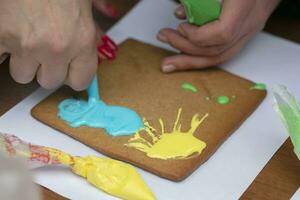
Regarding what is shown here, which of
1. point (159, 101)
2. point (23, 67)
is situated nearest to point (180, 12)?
point (159, 101)

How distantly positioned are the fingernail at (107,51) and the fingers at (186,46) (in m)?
0.09

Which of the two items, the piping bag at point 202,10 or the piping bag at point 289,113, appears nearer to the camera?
the piping bag at point 289,113

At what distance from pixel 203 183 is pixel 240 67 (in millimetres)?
280

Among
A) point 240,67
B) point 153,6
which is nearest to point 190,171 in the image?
point 240,67

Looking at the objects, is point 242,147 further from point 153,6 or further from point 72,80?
point 153,6

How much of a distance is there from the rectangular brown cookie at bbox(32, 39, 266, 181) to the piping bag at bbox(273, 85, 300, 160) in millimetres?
89

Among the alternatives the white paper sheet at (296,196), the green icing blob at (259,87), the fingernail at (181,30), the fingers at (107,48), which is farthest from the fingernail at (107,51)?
the white paper sheet at (296,196)

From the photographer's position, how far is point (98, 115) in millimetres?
836

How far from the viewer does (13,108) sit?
2.83ft

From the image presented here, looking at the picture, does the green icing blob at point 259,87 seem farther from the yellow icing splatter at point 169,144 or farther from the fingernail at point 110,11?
the fingernail at point 110,11

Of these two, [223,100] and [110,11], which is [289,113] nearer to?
[223,100]

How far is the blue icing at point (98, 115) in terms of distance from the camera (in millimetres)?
813

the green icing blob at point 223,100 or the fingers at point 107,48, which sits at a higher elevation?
the green icing blob at point 223,100

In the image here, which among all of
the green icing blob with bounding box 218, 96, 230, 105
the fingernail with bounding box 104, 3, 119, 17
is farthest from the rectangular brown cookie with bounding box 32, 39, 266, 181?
the fingernail with bounding box 104, 3, 119, 17
